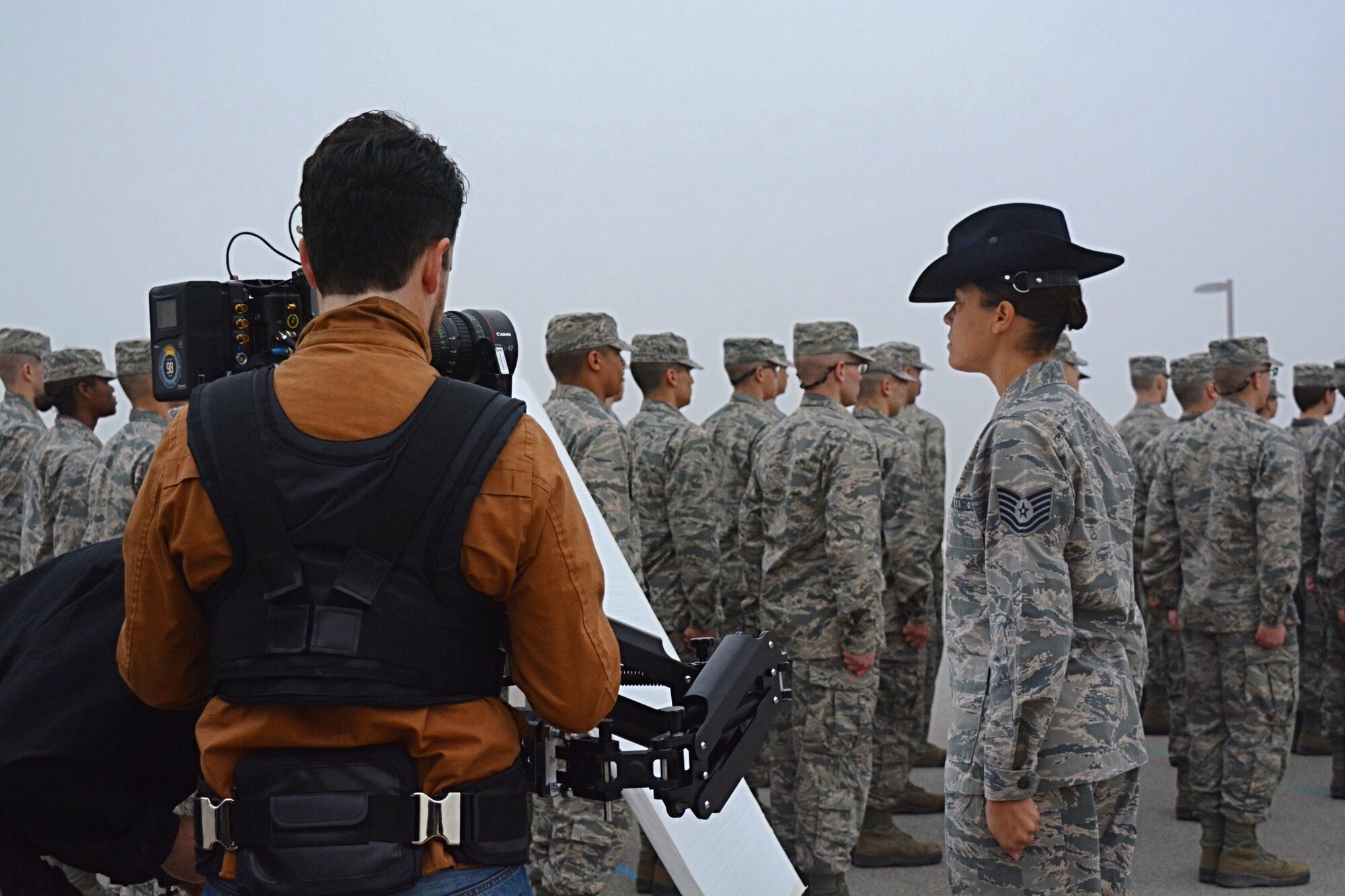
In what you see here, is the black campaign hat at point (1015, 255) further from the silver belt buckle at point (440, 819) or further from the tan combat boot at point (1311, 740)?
the tan combat boot at point (1311, 740)

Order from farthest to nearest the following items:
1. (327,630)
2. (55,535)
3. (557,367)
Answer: (55,535), (557,367), (327,630)

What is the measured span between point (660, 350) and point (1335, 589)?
3.15 meters

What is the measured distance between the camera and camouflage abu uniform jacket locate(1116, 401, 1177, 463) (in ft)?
23.6

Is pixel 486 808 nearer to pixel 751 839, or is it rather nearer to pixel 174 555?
pixel 174 555

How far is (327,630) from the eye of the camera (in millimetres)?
1330

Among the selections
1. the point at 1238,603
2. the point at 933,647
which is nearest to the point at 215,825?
the point at 1238,603

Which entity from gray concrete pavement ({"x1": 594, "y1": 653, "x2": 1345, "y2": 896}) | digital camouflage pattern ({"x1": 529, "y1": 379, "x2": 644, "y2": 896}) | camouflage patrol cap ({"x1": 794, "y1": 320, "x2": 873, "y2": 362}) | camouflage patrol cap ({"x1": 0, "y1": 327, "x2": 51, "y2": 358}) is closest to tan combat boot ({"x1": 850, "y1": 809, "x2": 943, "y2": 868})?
gray concrete pavement ({"x1": 594, "y1": 653, "x2": 1345, "y2": 896})

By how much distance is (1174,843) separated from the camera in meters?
4.90

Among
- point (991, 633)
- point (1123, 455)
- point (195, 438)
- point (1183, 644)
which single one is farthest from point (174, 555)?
point (1183, 644)

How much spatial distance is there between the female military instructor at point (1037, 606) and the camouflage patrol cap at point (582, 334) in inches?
98.2

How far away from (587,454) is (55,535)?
2.44 m

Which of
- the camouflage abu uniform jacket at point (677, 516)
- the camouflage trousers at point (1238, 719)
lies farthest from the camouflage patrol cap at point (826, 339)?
the camouflage trousers at point (1238, 719)

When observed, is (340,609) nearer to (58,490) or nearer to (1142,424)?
(58,490)

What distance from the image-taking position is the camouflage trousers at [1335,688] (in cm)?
566
